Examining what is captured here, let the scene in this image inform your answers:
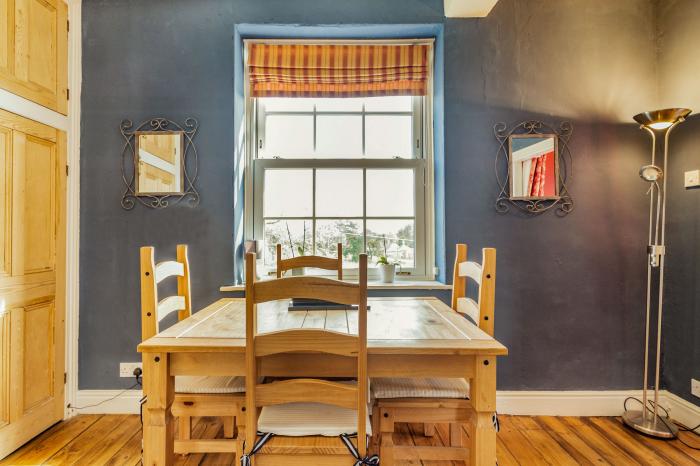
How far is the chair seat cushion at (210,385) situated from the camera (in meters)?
1.52

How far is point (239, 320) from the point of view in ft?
5.30

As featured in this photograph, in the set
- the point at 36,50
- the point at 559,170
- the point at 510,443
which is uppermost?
the point at 36,50

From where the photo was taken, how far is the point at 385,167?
2.66 m

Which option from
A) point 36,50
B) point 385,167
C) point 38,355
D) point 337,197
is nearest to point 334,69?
point 385,167

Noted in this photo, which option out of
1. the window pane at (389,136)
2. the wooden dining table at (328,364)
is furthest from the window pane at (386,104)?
the wooden dining table at (328,364)

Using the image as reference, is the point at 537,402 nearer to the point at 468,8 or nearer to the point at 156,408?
the point at 156,408

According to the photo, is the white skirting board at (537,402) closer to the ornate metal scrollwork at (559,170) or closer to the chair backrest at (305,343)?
the ornate metal scrollwork at (559,170)

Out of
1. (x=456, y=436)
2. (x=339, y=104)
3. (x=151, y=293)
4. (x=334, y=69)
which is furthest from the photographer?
(x=339, y=104)

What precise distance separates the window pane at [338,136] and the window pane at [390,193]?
0.22 metres

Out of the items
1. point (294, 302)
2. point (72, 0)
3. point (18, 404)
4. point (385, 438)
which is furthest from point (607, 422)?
point (72, 0)

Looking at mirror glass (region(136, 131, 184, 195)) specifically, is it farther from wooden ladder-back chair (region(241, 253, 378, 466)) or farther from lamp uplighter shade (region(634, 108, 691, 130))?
lamp uplighter shade (region(634, 108, 691, 130))

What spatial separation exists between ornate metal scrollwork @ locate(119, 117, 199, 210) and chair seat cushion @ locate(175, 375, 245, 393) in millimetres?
1213

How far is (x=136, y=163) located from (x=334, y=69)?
1.43 m

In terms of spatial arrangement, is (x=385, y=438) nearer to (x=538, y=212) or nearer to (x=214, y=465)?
(x=214, y=465)
